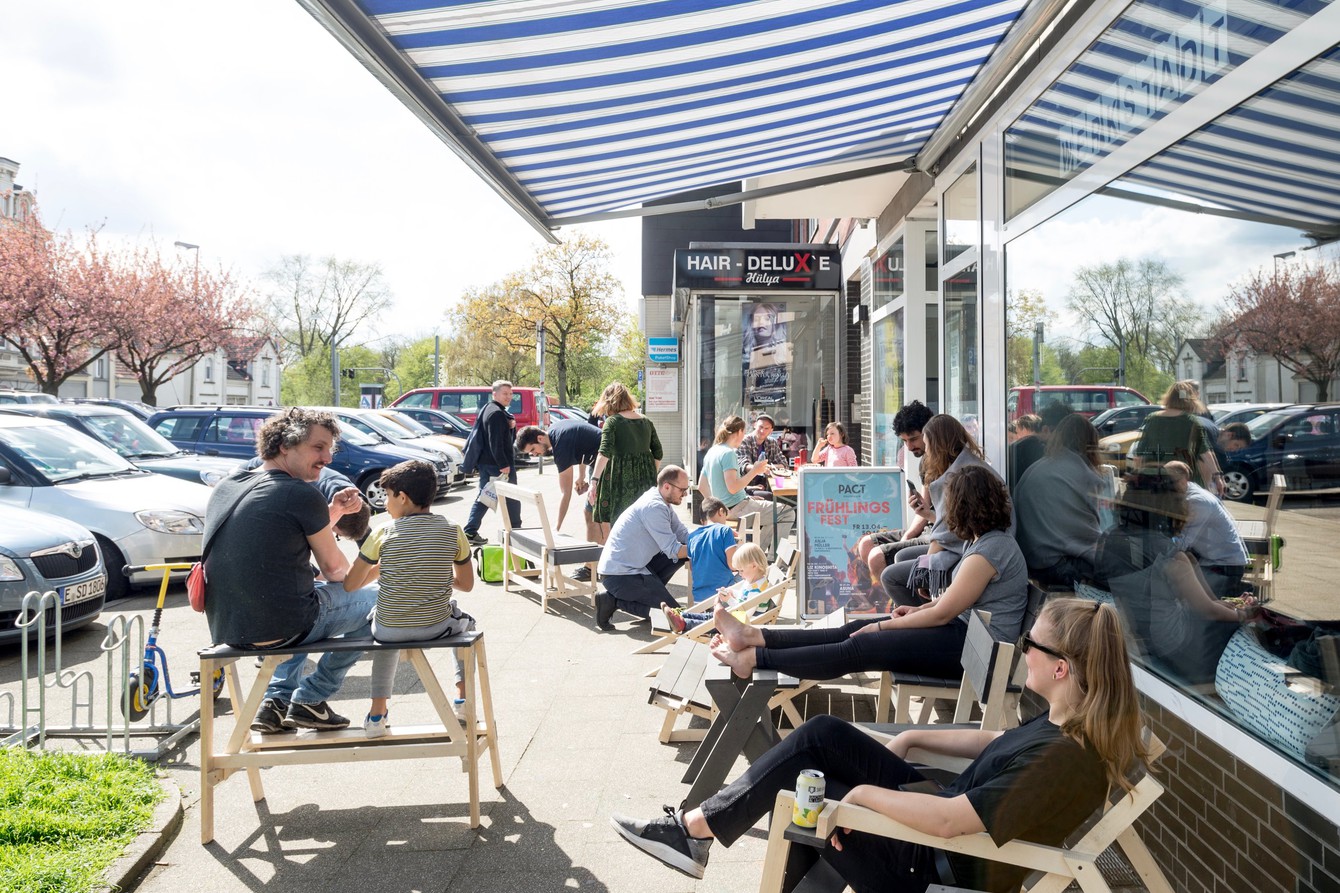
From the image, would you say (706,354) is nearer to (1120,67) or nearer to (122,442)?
(122,442)

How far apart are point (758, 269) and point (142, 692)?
931cm

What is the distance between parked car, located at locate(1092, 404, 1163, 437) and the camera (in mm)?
3580

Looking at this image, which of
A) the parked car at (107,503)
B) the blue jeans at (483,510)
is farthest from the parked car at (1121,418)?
the parked car at (107,503)

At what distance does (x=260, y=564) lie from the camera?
12.9 ft

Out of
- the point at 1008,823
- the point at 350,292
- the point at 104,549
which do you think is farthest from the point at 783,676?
the point at 350,292

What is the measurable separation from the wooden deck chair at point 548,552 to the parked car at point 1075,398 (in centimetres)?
377

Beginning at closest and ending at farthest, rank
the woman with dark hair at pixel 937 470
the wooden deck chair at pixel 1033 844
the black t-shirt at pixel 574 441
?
the wooden deck chair at pixel 1033 844
the woman with dark hair at pixel 937 470
the black t-shirt at pixel 574 441

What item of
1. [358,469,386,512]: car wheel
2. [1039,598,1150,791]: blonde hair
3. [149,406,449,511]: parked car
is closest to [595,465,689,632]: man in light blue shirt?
[1039,598,1150,791]: blonde hair

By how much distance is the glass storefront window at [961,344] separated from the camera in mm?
6055

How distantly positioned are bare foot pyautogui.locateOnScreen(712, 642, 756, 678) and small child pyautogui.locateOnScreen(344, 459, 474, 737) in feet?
3.58

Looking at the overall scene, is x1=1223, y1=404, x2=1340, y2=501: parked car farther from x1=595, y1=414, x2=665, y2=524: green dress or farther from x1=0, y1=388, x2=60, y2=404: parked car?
x1=0, y1=388, x2=60, y2=404: parked car

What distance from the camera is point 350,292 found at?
60.2 metres

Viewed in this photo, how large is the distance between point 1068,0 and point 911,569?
9.40 ft

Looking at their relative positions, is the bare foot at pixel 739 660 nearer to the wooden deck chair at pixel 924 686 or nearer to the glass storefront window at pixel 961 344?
the wooden deck chair at pixel 924 686
